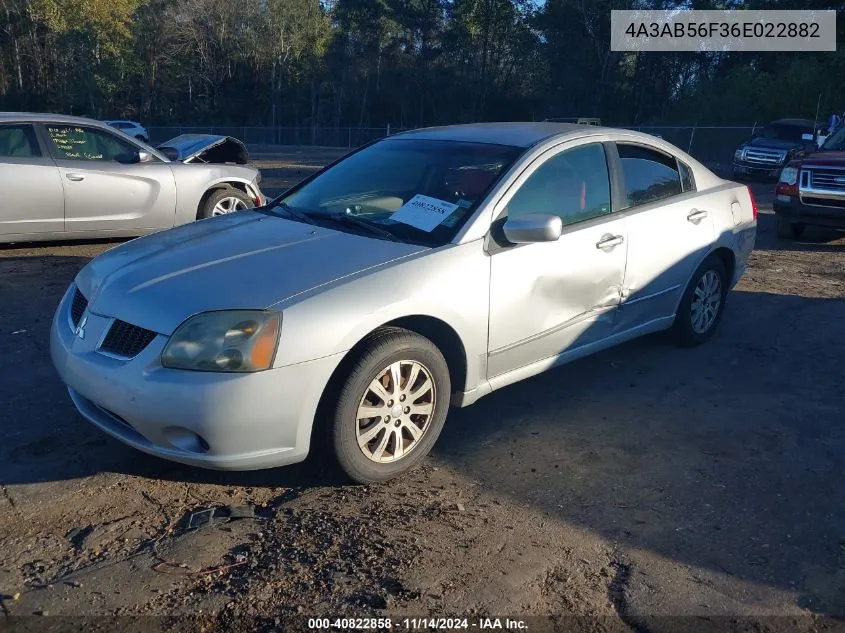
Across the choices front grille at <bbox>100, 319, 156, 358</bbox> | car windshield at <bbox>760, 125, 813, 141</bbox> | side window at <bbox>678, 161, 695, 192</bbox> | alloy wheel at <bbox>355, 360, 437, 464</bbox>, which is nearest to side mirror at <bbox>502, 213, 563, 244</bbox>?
alloy wheel at <bbox>355, 360, 437, 464</bbox>

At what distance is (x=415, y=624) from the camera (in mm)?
2846

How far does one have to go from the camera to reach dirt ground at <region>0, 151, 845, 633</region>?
9.77 feet

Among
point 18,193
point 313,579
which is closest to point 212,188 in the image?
point 18,193

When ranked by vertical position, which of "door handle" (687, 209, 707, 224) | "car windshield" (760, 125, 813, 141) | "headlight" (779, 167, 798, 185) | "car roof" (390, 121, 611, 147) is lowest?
"door handle" (687, 209, 707, 224)

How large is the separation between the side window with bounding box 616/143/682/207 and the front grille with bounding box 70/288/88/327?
127 inches

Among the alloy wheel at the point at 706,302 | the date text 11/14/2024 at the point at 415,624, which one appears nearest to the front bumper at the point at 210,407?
→ the date text 11/14/2024 at the point at 415,624

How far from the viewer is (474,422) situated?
472 cm

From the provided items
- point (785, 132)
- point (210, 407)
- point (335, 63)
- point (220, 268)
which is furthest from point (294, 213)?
point (335, 63)

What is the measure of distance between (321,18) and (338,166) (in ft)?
210

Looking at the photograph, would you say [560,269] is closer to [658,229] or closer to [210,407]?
[658,229]

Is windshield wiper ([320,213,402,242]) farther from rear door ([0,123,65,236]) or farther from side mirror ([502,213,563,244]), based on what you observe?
rear door ([0,123,65,236])

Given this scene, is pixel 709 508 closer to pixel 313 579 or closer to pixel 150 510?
pixel 313 579

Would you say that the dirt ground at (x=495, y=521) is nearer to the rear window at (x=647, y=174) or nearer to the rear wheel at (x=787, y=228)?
the rear window at (x=647, y=174)

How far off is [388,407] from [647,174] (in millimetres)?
2712
